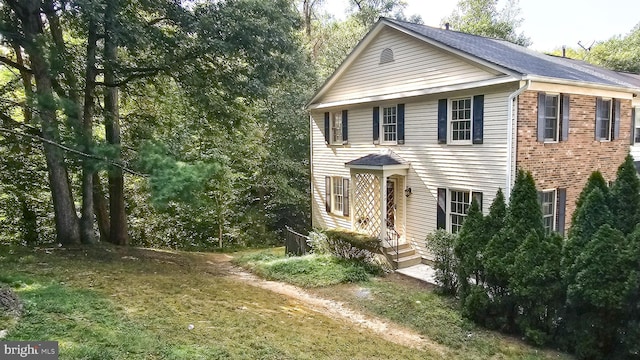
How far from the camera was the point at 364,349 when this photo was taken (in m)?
6.45

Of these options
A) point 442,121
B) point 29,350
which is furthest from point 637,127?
point 29,350

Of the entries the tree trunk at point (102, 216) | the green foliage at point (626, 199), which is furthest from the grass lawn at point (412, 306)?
the tree trunk at point (102, 216)

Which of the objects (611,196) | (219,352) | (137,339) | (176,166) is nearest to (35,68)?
(176,166)

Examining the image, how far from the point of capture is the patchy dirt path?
7.44 m

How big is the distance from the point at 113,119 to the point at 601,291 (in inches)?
522

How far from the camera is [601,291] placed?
6418 millimetres

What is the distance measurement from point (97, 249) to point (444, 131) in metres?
10.5

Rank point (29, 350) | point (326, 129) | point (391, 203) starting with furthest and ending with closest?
1. point (326, 129)
2. point (391, 203)
3. point (29, 350)

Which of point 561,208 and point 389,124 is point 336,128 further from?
point 561,208

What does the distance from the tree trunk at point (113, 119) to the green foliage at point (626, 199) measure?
10.6 metres

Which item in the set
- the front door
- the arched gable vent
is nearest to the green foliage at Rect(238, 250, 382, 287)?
the front door

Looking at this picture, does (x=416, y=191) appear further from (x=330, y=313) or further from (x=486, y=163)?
(x=330, y=313)

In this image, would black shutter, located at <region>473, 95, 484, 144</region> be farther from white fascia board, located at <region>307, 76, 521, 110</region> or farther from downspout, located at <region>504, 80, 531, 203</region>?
downspout, located at <region>504, 80, 531, 203</region>

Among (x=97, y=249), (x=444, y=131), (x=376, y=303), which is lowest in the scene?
(x=376, y=303)
